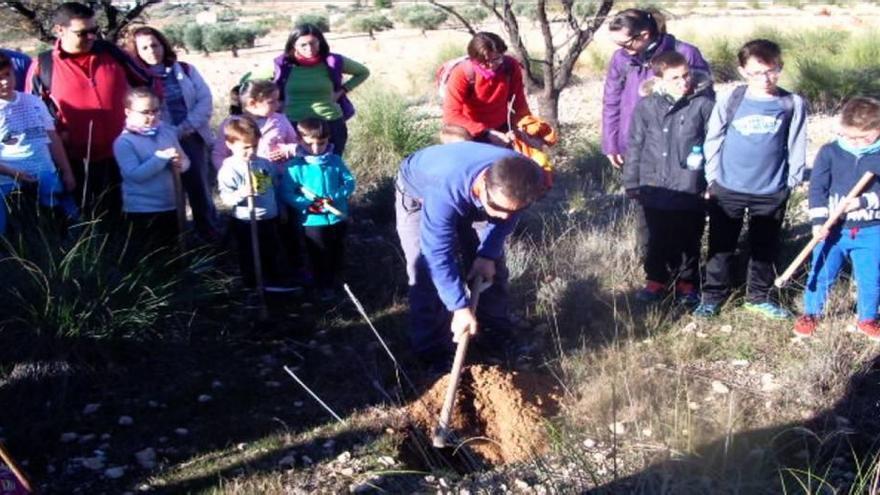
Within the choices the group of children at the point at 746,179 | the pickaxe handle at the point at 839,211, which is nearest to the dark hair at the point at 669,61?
the group of children at the point at 746,179

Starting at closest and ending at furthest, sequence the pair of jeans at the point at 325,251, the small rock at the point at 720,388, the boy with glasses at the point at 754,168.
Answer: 1. the small rock at the point at 720,388
2. the boy with glasses at the point at 754,168
3. the pair of jeans at the point at 325,251

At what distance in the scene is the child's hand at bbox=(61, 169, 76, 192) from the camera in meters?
5.02

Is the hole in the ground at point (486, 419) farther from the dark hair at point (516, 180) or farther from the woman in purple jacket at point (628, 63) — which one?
the woman in purple jacket at point (628, 63)

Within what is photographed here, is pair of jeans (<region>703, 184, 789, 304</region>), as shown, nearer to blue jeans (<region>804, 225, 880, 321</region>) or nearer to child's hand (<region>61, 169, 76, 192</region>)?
blue jeans (<region>804, 225, 880, 321</region>)

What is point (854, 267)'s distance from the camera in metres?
4.69

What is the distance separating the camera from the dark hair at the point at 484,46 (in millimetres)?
5289

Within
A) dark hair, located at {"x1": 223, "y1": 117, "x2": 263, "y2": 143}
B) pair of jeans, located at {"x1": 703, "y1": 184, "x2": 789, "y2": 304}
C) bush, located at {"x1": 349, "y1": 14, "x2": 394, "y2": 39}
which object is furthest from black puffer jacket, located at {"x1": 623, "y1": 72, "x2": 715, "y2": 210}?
bush, located at {"x1": 349, "y1": 14, "x2": 394, "y2": 39}

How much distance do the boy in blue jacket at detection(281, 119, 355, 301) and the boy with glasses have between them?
85.9 inches

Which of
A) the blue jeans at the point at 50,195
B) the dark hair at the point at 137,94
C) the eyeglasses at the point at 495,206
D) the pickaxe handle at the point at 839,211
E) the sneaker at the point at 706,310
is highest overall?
the dark hair at the point at 137,94

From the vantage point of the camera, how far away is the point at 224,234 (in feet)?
20.5

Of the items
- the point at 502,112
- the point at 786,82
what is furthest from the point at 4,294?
the point at 786,82

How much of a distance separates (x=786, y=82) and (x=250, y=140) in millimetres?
8996

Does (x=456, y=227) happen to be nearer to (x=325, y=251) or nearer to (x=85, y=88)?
(x=325, y=251)

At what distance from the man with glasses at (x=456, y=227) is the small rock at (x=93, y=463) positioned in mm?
1596
